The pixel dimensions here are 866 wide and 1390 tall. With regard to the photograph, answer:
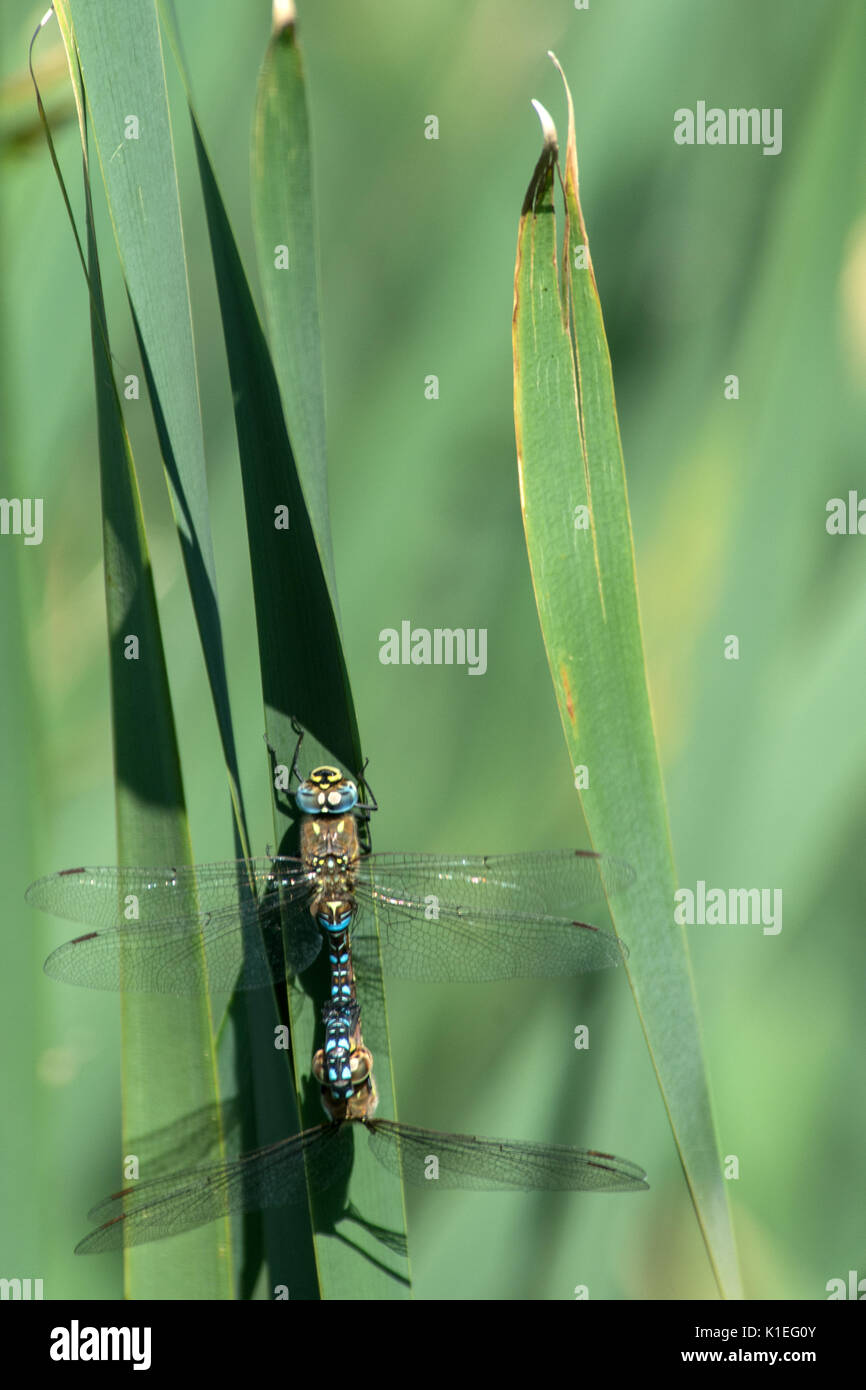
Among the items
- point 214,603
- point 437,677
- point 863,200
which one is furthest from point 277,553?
point 863,200

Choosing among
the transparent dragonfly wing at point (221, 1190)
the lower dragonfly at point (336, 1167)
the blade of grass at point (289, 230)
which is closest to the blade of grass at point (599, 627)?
the blade of grass at point (289, 230)

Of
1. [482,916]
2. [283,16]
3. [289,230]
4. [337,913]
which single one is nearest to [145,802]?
[337,913]

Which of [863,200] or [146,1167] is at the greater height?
[863,200]

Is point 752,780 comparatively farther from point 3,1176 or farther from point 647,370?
point 3,1176

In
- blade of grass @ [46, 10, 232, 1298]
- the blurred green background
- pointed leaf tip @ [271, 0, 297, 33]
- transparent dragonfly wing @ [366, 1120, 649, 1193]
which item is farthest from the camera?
the blurred green background

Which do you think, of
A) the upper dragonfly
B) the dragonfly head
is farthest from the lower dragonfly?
the dragonfly head

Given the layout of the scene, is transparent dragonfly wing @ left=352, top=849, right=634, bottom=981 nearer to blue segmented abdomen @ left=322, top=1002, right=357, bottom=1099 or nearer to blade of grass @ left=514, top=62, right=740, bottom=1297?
blue segmented abdomen @ left=322, top=1002, right=357, bottom=1099
